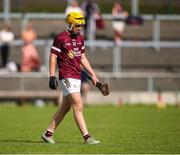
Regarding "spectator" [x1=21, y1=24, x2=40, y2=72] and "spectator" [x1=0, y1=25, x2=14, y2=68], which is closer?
"spectator" [x1=21, y1=24, x2=40, y2=72]

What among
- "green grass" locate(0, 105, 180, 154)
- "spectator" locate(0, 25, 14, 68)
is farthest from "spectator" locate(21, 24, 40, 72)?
"green grass" locate(0, 105, 180, 154)

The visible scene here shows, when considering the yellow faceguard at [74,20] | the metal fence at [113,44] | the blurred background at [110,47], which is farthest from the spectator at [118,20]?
the yellow faceguard at [74,20]

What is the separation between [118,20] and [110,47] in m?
1.16

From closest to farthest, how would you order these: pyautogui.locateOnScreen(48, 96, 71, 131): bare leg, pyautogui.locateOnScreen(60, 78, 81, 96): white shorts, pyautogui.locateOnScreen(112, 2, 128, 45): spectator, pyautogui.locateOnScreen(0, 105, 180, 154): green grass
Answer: pyautogui.locateOnScreen(0, 105, 180, 154): green grass
pyautogui.locateOnScreen(60, 78, 81, 96): white shorts
pyautogui.locateOnScreen(48, 96, 71, 131): bare leg
pyautogui.locateOnScreen(112, 2, 128, 45): spectator

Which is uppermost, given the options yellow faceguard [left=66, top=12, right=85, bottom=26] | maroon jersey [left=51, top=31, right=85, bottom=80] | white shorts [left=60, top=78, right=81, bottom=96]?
yellow faceguard [left=66, top=12, right=85, bottom=26]

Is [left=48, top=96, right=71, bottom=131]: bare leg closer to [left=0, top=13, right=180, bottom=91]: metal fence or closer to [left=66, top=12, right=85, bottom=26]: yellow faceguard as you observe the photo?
[left=66, top=12, right=85, bottom=26]: yellow faceguard

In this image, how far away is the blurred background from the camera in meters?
31.6

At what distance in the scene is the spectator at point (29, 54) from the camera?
105 feet

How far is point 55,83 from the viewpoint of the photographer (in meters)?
15.7

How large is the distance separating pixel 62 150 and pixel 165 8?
23.0 meters

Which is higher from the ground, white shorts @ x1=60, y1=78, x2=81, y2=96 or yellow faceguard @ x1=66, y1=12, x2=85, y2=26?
yellow faceguard @ x1=66, y1=12, x2=85, y2=26

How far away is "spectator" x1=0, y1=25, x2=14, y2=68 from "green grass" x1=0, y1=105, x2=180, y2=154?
314 cm

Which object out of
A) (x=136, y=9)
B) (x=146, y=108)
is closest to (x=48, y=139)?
(x=146, y=108)

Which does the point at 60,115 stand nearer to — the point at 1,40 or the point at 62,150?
the point at 62,150
